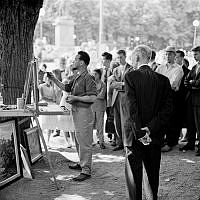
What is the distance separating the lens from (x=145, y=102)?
4023 millimetres

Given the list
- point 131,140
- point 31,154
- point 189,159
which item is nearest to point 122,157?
point 189,159

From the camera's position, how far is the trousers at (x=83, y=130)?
535cm

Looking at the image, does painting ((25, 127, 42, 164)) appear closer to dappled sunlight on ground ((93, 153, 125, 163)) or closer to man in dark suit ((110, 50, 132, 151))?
dappled sunlight on ground ((93, 153, 125, 163))

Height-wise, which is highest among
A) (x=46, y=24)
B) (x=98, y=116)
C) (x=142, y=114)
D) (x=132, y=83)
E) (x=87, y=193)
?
(x=46, y=24)

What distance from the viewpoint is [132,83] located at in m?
3.95

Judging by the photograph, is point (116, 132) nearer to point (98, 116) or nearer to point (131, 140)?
point (98, 116)

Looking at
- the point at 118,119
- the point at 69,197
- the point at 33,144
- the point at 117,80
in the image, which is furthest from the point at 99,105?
the point at 69,197

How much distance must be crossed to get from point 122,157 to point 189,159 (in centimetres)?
118

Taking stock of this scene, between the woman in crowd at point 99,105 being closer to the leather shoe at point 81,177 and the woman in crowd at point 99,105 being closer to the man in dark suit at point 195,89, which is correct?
the man in dark suit at point 195,89

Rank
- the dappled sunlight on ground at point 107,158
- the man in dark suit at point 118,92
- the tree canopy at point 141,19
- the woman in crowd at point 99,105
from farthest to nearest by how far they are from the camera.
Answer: the tree canopy at point 141,19 → the woman in crowd at point 99,105 → the man in dark suit at point 118,92 → the dappled sunlight on ground at point 107,158

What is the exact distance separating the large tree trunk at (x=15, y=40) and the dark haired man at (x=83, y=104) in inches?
45.3

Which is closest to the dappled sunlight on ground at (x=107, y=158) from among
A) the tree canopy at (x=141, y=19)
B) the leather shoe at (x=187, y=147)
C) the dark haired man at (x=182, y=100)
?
the leather shoe at (x=187, y=147)

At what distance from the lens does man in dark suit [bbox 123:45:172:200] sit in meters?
3.97

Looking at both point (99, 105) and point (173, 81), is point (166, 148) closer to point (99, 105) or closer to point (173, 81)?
point (173, 81)
